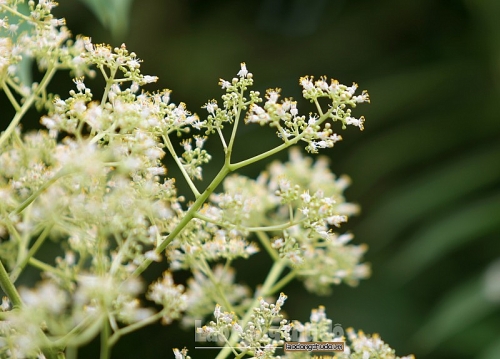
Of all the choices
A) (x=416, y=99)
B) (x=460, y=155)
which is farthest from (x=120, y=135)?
(x=416, y=99)

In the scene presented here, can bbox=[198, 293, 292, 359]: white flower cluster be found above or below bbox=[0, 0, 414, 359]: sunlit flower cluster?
below

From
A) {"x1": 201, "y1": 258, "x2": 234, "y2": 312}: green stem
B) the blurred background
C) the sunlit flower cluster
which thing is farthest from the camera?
the blurred background

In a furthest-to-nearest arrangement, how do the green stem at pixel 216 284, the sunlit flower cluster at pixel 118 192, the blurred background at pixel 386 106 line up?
the blurred background at pixel 386 106 < the green stem at pixel 216 284 < the sunlit flower cluster at pixel 118 192

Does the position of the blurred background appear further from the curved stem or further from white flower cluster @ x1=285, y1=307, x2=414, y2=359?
white flower cluster @ x1=285, y1=307, x2=414, y2=359

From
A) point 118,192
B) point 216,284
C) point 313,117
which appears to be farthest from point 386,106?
point 118,192

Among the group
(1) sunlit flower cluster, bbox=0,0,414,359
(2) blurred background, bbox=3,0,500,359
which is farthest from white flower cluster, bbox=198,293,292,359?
(2) blurred background, bbox=3,0,500,359

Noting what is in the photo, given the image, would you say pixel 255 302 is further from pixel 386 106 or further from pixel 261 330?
pixel 386 106

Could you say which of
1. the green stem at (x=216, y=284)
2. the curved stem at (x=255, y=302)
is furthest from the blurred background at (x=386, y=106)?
the green stem at (x=216, y=284)

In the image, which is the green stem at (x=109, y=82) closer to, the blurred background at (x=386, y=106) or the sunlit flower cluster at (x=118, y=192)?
the sunlit flower cluster at (x=118, y=192)
